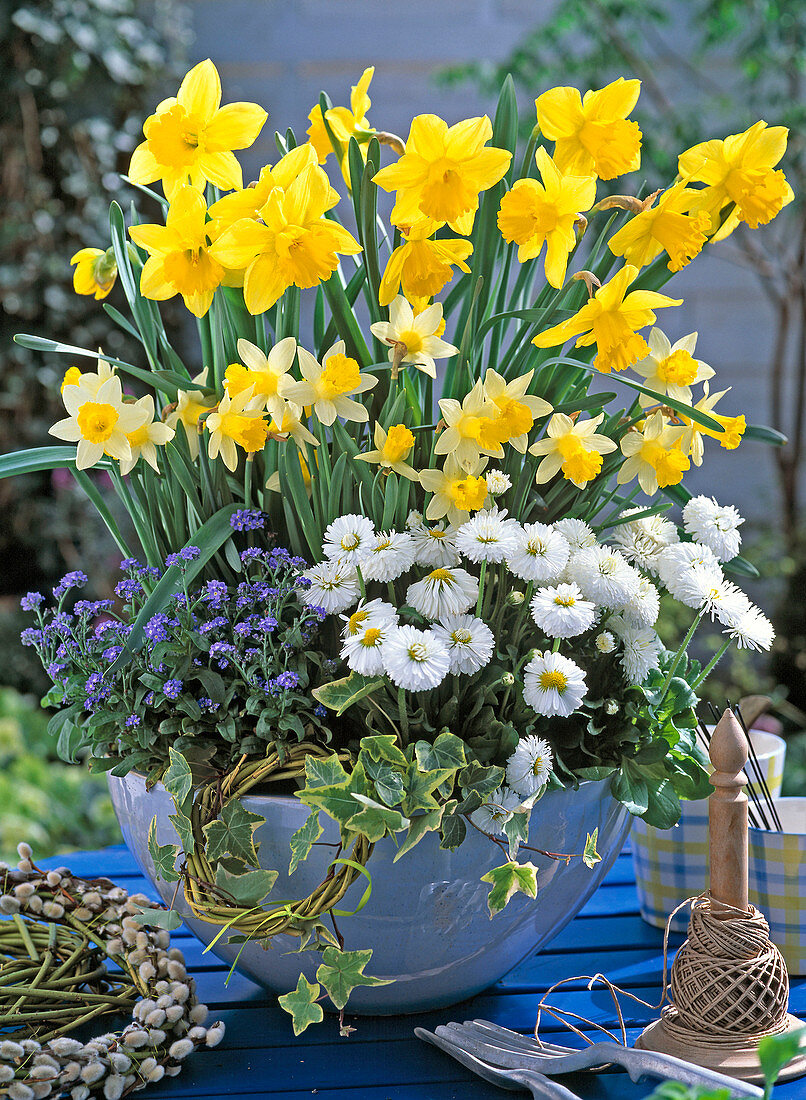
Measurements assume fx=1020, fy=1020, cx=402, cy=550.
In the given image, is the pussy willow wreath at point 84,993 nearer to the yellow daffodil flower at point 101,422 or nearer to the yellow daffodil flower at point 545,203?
the yellow daffodil flower at point 101,422

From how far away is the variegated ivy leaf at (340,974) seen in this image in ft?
1.84

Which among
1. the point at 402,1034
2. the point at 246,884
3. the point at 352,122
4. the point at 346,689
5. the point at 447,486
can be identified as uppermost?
the point at 352,122

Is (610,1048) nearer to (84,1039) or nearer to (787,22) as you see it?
(84,1039)

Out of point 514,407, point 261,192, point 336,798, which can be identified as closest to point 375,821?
point 336,798

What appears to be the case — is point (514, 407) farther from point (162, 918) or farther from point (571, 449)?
point (162, 918)

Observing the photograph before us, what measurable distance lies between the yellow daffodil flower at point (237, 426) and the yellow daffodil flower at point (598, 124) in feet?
0.81

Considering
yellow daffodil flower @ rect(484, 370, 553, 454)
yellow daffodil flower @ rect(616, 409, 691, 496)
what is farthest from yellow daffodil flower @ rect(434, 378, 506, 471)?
yellow daffodil flower @ rect(616, 409, 691, 496)

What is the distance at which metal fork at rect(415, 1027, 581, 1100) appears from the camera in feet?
1.79

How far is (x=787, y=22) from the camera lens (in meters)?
2.71

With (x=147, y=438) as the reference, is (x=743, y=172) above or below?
above

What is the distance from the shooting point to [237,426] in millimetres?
611

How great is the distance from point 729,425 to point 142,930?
0.52m

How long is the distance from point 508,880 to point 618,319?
33 cm

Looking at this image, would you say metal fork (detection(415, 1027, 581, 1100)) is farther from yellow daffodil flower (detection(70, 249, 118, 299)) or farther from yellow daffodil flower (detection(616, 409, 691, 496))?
yellow daffodil flower (detection(70, 249, 118, 299))
